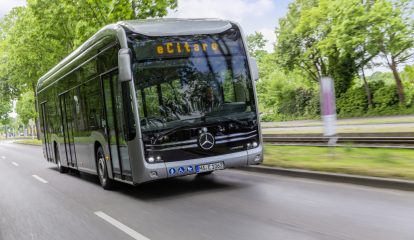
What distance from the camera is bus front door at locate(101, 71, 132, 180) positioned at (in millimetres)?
9148

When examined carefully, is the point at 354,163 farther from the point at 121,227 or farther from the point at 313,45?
the point at 313,45

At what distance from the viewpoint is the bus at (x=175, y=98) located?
8562 mm

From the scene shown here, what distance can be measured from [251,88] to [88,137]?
14.0 ft

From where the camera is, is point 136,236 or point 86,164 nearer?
point 136,236

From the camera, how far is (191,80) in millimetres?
8836

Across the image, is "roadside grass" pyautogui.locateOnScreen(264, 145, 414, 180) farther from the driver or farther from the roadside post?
the driver

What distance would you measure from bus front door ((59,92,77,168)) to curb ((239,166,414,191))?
17.1 feet

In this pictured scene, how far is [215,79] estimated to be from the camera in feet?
29.5

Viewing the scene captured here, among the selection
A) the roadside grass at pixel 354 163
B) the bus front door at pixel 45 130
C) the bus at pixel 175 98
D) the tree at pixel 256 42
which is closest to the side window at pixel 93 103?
→ the bus at pixel 175 98

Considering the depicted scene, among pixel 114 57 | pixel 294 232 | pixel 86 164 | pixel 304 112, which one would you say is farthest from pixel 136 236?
pixel 304 112

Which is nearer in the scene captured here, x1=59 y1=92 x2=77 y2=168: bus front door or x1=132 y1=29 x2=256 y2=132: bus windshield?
x1=132 y1=29 x2=256 y2=132: bus windshield

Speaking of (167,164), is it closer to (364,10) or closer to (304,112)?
(364,10)

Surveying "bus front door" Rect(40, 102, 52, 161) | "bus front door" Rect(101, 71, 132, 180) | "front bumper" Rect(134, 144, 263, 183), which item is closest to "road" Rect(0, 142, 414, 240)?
"front bumper" Rect(134, 144, 263, 183)

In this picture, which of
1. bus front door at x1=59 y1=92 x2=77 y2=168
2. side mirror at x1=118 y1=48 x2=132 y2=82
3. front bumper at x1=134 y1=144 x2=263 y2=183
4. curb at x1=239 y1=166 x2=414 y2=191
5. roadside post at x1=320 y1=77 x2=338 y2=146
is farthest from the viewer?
bus front door at x1=59 y1=92 x2=77 y2=168
